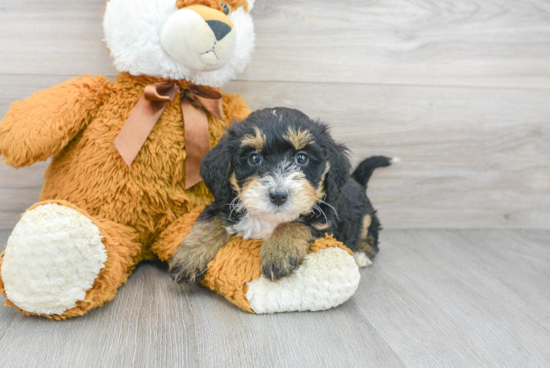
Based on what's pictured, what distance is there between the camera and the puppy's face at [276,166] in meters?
1.38

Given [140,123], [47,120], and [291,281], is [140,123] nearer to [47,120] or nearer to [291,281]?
[47,120]

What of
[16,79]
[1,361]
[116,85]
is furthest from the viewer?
[16,79]

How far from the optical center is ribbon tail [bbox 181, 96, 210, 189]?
1.74 metres

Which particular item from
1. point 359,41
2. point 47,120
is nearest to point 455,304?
point 359,41

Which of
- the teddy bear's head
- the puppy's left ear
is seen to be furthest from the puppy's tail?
the teddy bear's head

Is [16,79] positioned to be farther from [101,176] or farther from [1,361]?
[1,361]

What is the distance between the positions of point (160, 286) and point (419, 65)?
1.70m

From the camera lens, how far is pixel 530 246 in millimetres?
2406

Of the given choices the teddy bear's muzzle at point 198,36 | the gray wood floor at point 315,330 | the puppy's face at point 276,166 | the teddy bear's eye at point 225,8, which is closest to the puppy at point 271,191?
the puppy's face at point 276,166

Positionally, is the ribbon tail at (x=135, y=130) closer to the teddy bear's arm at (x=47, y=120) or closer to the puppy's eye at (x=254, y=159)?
the teddy bear's arm at (x=47, y=120)

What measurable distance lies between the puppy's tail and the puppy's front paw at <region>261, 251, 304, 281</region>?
36.7 inches

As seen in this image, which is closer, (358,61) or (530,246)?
(358,61)

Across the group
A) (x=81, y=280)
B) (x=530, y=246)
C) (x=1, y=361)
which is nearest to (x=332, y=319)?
(x=81, y=280)

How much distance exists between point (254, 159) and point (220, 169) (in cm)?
12
